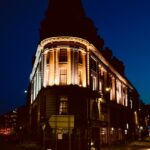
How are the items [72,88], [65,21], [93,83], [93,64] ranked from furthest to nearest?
[93,83]
[93,64]
[65,21]
[72,88]

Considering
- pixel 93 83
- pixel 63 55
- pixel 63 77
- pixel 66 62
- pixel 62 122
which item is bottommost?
pixel 62 122

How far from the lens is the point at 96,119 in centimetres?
5447

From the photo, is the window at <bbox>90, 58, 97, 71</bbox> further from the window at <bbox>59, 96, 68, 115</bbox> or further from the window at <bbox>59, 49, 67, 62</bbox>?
the window at <bbox>59, 96, 68, 115</bbox>

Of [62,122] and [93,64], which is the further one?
[93,64]

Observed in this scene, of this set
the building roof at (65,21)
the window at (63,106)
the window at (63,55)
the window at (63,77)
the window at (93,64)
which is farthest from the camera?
the window at (93,64)

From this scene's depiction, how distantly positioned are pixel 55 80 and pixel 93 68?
31.3 ft

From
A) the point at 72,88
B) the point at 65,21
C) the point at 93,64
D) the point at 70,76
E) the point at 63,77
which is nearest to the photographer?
the point at 72,88

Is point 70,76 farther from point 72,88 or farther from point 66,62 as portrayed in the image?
point 66,62

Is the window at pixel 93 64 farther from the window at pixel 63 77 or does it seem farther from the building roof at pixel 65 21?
the window at pixel 63 77

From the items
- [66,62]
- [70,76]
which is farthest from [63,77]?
[66,62]

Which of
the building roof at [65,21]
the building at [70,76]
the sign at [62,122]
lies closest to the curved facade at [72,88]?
the building at [70,76]

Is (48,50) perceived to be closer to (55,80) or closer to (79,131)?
(55,80)

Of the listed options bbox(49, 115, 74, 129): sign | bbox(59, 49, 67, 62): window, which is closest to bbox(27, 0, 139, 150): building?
bbox(59, 49, 67, 62): window

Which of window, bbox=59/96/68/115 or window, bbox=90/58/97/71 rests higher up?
window, bbox=90/58/97/71
